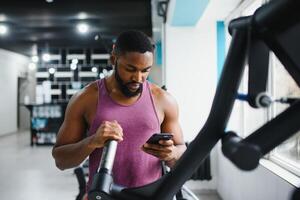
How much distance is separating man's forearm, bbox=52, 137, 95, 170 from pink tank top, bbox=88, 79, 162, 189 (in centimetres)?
8

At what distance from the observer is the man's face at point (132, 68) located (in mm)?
1286

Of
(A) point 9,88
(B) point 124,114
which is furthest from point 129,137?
(A) point 9,88

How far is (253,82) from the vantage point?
62 cm

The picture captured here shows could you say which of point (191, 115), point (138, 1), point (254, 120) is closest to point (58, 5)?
point (138, 1)

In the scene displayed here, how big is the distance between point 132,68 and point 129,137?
0.30 meters

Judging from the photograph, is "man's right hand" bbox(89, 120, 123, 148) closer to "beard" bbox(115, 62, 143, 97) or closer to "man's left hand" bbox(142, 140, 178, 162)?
"man's left hand" bbox(142, 140, 178, 162)

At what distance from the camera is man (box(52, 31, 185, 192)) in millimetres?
1311

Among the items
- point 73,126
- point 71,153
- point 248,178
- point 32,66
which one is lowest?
point 248,178

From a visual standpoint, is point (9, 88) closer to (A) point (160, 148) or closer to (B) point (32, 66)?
(B) point (32, 66)

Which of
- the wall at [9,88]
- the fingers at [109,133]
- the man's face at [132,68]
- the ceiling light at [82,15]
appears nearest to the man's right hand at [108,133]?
the fingers at [109,133]

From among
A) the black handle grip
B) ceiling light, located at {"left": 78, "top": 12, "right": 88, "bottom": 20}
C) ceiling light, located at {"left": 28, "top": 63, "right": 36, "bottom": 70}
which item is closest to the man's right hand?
the black handle grip

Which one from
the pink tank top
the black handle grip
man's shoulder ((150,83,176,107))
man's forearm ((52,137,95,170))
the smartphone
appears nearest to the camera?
the black handle grip

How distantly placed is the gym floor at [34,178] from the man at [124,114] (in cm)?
369

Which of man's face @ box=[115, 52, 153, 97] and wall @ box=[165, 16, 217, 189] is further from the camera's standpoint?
wall @ box=[165, 16, 217, 189]
